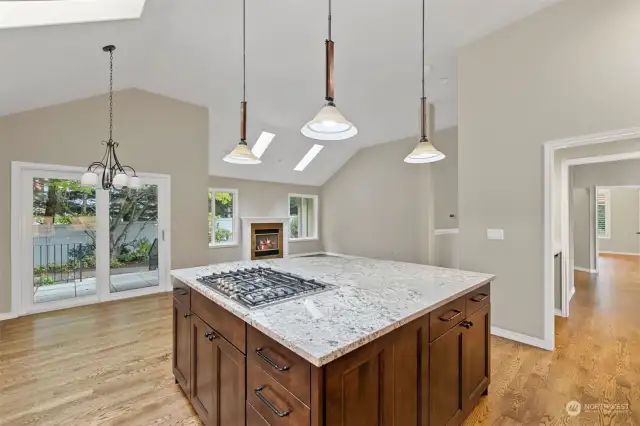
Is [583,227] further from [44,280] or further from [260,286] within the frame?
[44,280]

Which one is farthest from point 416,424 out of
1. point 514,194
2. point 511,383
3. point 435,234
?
point 435,234

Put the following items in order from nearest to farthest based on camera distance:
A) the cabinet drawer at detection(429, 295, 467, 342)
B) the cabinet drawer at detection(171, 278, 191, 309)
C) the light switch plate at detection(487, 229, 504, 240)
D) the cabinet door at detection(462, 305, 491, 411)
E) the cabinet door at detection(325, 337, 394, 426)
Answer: the cabinet door at detection(325, 337, 394, 426) → the cabinet drawer at detection(429, 295, 467, 342) → the cabinet door at detection(462, 305, 491, 411) → the cabinet drawer at detection(171, 278, 191, 309) → the light switch plate at detection(487, 229, 504, 240)

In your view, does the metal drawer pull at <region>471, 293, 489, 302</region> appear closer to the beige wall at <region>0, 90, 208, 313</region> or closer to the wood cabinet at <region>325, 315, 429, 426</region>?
the wood cabinet at <region>325, 315, 429, 426</region>

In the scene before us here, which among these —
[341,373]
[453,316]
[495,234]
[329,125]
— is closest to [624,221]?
Result: [495,234]

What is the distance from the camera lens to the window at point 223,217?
7398 millimetres

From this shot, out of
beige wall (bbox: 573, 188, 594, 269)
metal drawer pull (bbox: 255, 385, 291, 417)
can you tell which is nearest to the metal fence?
metal drawer pull (bbox: 255, 385, 291, 417)

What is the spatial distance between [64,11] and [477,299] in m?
3.85

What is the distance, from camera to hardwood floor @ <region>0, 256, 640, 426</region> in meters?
2.03

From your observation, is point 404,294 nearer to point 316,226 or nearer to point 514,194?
point 514,194

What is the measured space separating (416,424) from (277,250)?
23.3 feet

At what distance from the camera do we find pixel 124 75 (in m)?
4.21

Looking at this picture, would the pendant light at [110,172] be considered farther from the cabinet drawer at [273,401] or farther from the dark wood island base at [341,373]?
the cabinet drawer at [273,401]

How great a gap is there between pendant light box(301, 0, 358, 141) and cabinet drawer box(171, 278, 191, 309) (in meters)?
1.32

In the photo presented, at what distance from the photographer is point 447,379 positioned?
5.39ft
